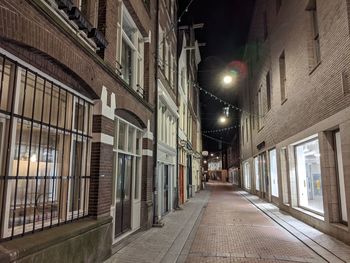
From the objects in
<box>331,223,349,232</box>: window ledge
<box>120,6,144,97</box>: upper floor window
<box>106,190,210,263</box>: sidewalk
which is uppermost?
<box>120,6,144,97</box>: upper floor window

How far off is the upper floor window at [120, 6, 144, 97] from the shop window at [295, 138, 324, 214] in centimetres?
623

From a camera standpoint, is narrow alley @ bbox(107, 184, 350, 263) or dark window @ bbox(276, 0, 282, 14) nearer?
narrow alley @ bbox(107, 184, 350, 263)

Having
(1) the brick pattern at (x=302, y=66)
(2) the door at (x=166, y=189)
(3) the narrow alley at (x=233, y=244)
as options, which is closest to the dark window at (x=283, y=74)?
(1) the brick pattern at (x=302, y=66)

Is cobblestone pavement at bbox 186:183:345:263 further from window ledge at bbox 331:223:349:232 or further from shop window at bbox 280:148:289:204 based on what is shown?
shop window at bbox 280:148:289:204

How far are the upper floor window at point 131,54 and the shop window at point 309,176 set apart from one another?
6229mm

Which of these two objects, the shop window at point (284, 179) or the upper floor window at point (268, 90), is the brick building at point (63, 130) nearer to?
the shop window at point (284, 179)

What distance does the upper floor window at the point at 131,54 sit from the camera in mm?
8523

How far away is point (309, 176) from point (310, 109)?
110 inches

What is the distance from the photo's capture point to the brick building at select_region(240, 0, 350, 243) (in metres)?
7.68

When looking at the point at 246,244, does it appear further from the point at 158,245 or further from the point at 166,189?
the point at 166,189

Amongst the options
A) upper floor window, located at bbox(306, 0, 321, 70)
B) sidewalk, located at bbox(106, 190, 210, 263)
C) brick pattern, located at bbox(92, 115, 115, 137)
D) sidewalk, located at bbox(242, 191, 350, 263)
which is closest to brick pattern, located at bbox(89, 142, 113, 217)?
brick pattern, located at bbox(92, 115, 115, 137)

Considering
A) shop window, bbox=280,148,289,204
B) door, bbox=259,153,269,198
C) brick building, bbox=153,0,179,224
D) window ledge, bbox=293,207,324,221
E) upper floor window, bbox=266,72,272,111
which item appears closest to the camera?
window ledge, bbox=293,207,324,221

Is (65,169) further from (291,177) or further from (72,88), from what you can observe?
(291,177)

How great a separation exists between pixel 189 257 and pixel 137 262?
1.29 m
